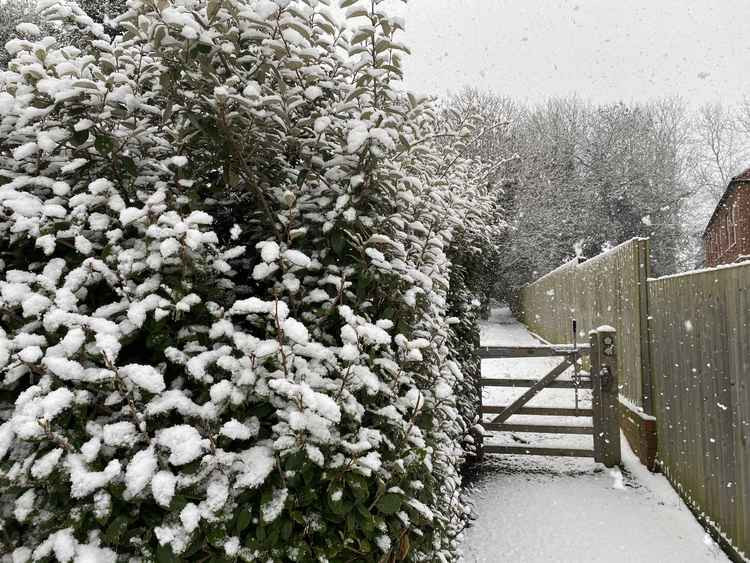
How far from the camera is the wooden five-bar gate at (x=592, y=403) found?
4844 millimetres

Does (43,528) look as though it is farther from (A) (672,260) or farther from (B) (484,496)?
(A) (672,260)

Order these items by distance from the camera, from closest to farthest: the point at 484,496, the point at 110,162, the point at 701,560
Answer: the point at 110,162 → the point at 701,560 → the point at 484,496

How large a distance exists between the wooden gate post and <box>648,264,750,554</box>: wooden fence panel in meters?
0.37

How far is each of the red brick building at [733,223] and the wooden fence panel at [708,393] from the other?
519 inches

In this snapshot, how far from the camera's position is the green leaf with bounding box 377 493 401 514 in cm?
148

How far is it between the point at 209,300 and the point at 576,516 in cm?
345

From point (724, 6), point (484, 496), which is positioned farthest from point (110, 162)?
point (724, 6)

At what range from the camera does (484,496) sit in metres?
4.31

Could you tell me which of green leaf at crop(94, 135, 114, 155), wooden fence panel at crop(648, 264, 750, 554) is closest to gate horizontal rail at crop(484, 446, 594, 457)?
wooden fence panel at crop(648, 264, 750, 554)

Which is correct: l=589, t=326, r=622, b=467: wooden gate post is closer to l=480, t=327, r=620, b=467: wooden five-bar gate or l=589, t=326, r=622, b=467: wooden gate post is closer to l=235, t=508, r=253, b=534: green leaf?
l=480, t=327, r=620, b=467: wooden five-bar gate

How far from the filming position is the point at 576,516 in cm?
392

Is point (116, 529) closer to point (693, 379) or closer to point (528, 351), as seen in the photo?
point (693, 379)

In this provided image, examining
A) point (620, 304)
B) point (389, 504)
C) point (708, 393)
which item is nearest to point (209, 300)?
point (389, 504)

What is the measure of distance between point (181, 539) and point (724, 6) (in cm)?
3793
